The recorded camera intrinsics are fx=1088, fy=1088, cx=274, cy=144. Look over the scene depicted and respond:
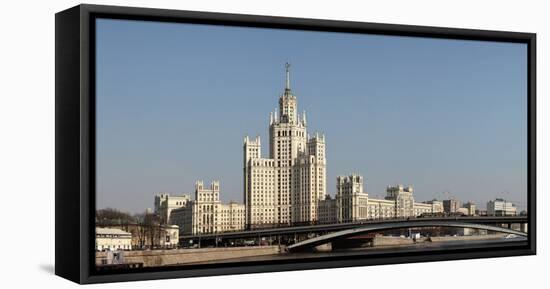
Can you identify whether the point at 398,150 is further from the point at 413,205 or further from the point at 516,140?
the point at 516,140

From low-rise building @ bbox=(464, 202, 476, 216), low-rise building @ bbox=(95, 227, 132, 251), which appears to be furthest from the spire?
low-rise building @ bbox=(464, 202, 476, 216)

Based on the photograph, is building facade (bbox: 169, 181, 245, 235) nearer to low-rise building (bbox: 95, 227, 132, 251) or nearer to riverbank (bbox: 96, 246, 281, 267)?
riverbank (bbox: 96, 246, 281, 267)

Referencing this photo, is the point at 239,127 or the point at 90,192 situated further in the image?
the point at 239,127

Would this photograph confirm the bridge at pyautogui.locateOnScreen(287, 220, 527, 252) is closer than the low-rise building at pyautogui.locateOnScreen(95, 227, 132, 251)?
No

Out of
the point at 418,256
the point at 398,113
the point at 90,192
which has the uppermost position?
the point at 398,113

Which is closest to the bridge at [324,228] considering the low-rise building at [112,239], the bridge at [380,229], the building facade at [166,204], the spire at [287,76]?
the bridge at [380,229]

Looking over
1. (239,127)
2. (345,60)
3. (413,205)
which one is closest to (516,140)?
(413,205)

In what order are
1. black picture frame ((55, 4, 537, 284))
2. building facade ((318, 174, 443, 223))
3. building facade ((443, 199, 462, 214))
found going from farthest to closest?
building facade ((443, 199, 462, 214)) → building facade ((318, 174, 443, 223)) → black picture frame ((55, 4, 537, 284))
